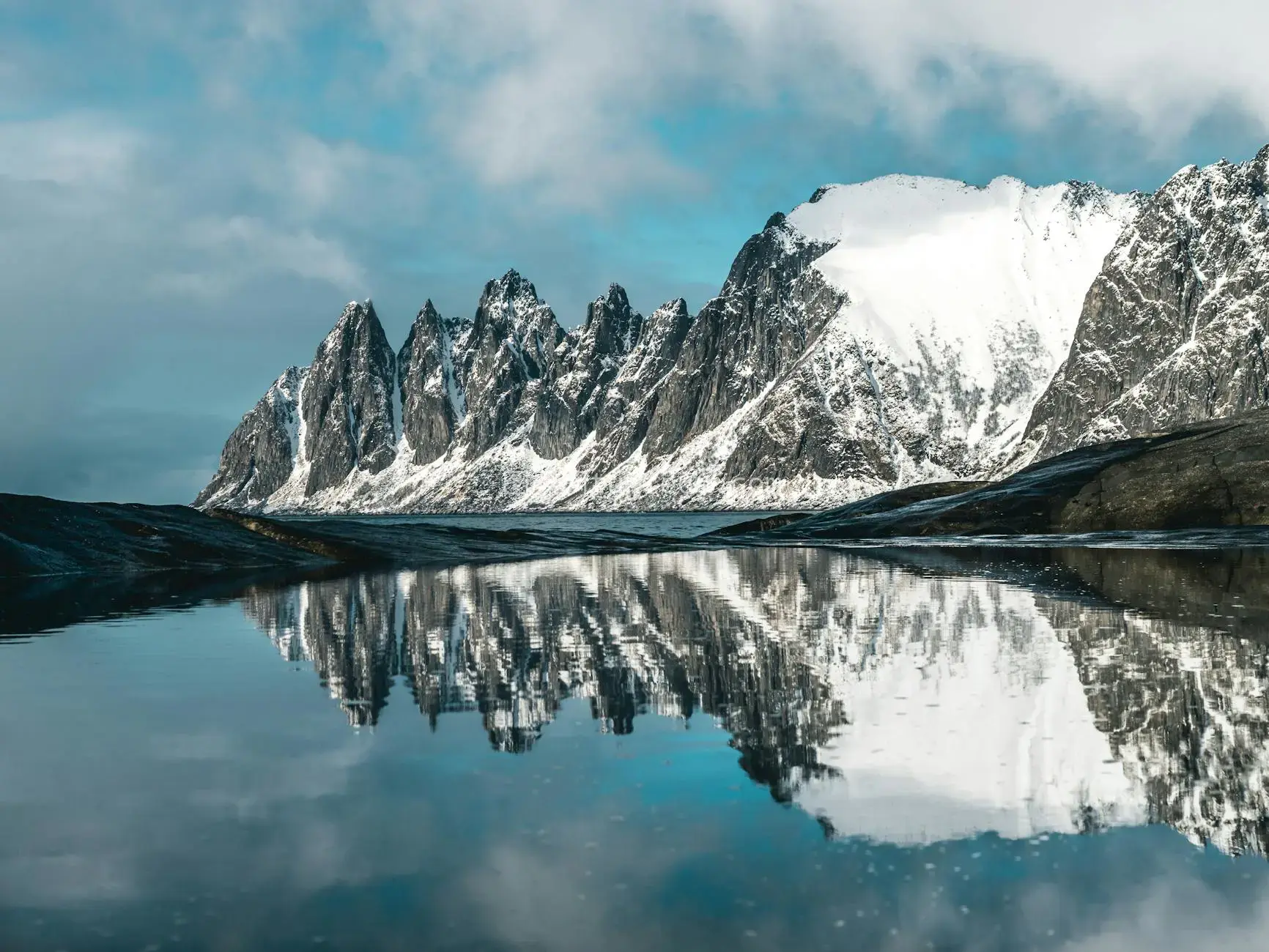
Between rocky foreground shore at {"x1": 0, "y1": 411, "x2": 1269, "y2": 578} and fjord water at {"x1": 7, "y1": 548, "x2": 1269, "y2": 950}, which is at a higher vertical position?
rocky foreground shore at {"x1": 0, "y1": 411, "x2": 1269, "y2": 578}

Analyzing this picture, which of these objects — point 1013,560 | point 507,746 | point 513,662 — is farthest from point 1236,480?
point 507,746

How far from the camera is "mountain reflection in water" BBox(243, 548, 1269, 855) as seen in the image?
10578 mm

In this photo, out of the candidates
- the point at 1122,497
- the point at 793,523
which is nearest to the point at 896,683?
the point at 1122,497

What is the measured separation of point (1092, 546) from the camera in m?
58.2

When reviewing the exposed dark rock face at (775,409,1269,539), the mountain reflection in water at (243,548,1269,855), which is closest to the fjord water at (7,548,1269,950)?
the mountain reflection in water at (243,548,1269,855)

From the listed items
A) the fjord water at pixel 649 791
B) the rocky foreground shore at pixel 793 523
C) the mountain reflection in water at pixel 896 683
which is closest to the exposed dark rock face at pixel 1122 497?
the rocky foreground shore at pixel 793 523

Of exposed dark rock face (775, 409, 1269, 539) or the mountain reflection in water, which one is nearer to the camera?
the mountain reflection in water

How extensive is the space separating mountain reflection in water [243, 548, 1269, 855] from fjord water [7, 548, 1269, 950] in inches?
3.3

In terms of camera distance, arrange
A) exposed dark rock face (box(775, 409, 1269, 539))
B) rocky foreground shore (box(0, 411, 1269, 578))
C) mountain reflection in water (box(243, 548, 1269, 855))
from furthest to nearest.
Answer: exposed dark rock face (box(775, 409, 1269, 539))
rocky foreground shore (box(0, 411, 1269, 578))
mountain reflection in water (box(243, 548, 1269, 855))

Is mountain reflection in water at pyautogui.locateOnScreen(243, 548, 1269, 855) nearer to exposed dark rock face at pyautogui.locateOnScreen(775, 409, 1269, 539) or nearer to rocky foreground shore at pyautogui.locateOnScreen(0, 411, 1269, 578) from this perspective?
rocky foreground shore at pyautogui.locateOnScreen(0, 411, 1269, 578)

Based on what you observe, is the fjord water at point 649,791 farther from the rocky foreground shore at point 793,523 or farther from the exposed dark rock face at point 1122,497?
the exposed dark rock face at point 1122,497

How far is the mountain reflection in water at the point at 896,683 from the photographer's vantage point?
10578mm

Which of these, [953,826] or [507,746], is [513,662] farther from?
[953,826]

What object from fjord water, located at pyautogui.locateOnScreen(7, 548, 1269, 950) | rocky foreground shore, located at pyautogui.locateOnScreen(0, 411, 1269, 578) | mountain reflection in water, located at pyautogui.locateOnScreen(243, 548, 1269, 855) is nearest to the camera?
fjord water, located at pyautogui.locateOnScreen(7, 548, 1269, 950)
